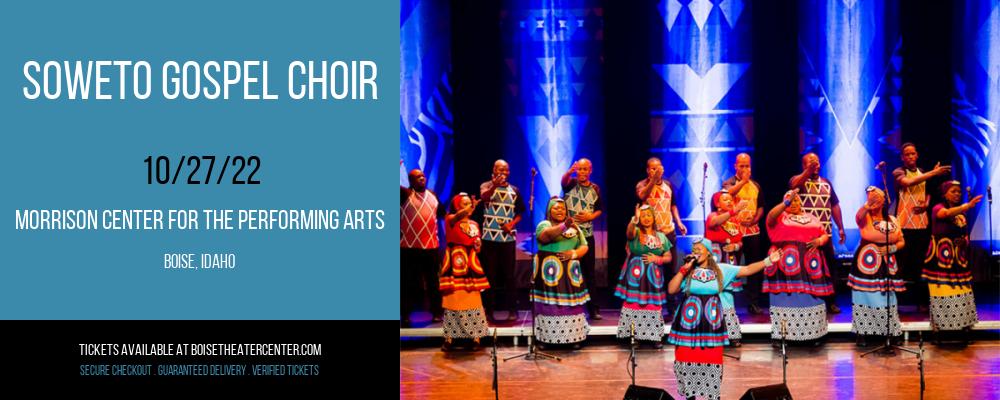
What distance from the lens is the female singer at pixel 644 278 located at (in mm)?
6680

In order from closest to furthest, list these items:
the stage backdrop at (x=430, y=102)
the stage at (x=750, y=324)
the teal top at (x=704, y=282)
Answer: the teal top at (x=704, y=282) → the stage at (x=750, y=324) → the stage backdrop at (x=430, y=102)

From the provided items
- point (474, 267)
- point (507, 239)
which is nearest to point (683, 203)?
point (507, 239)

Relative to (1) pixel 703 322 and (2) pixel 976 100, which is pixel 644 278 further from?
(2) pixel 976 100

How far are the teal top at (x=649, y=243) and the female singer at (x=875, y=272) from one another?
1484 millimetres

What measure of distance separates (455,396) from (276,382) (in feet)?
8.46

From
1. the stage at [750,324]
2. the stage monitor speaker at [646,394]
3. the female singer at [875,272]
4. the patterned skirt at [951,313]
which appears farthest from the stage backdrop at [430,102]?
the stage monitor speaker at [646,394]

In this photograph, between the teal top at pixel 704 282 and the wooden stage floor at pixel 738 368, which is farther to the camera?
the wooden stage floor at pixel 738 368

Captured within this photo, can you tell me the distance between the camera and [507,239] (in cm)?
764

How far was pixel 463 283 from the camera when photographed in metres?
7.00

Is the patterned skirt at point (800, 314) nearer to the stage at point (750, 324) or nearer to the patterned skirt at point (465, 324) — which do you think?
the stage at point (750, 324)

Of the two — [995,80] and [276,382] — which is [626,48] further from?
Result: [276,382]

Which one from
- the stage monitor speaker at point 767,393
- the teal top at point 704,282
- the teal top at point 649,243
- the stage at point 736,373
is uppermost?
the teal top at point 649,243

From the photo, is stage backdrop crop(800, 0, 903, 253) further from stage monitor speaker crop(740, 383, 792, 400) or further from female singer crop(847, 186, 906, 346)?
stage monitor speaker crop(740, 383, 792, 400)

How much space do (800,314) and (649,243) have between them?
1345 mm
